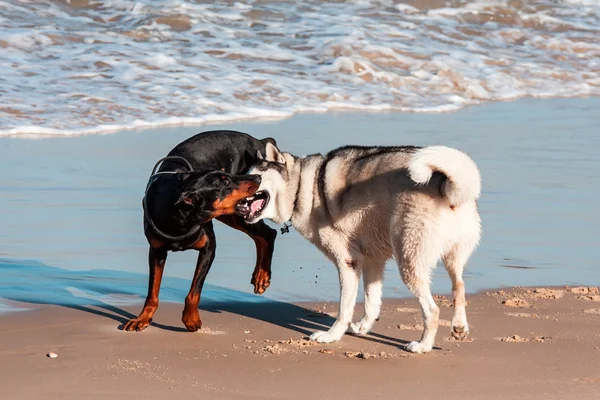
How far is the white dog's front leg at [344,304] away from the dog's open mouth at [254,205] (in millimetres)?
643

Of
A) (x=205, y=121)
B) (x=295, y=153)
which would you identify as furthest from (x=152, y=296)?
(x=205, y=121)

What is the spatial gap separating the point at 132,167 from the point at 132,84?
3829 millimetres

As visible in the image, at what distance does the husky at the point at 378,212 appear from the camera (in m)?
5.68

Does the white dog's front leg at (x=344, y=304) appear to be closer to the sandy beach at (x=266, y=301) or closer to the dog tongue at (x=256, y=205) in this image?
the sandy beach at (x=266, y=301)

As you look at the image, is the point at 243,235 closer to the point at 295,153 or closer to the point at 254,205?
the point at 254,205

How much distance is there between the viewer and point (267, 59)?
52.0ft

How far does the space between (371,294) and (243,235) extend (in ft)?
7.44

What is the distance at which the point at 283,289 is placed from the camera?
23.2 feet

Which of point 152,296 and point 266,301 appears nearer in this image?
point 152,296

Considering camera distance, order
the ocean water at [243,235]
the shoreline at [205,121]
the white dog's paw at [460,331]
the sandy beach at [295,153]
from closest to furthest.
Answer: the sandy beach at [295,153], the white dog's paw at [460,331], the ocean water at [243,235], the shoreline at [205,121]

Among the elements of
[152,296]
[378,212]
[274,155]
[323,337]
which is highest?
[274,155]

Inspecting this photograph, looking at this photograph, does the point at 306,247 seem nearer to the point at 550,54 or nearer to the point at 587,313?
the point at 587,313

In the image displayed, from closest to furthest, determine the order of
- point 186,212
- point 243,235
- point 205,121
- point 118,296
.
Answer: point 186,212, point 118,296, point 243,235, point 205,121

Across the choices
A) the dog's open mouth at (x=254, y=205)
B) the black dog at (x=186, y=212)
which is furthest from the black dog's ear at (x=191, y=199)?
the dog's open mouth at (x=254, y=205)
